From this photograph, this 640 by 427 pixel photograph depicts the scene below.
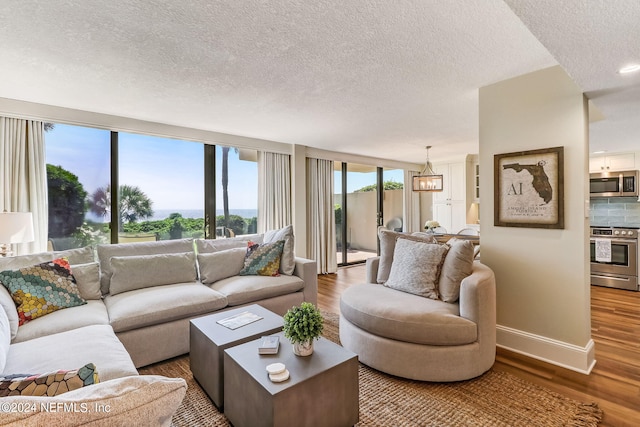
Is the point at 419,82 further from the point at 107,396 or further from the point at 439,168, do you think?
the point at 439,168

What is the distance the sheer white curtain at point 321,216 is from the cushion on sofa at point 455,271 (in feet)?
10.7

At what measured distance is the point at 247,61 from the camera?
7.34 feet

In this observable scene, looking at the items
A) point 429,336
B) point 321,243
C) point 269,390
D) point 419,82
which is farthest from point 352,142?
point 269,390

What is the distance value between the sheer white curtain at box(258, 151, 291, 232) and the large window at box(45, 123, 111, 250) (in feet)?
6.70

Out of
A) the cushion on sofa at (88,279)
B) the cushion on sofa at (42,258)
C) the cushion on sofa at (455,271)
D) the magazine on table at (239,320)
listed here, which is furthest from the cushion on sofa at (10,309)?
the cushion on sofa at (455,271)

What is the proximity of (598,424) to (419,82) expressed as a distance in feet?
8.55

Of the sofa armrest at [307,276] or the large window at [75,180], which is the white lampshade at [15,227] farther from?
the sofa armrest at [307,276]

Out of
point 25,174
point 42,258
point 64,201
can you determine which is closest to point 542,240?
point 42,258

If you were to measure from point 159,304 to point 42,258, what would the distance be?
1108 millimetres

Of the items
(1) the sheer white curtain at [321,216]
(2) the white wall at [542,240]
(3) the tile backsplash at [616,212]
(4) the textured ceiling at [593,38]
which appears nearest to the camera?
(4) the textured ceiling at [593,38]

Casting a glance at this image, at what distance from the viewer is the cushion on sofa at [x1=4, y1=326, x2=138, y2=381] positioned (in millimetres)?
1511

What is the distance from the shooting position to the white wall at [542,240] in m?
2.30

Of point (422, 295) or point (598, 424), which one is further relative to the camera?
point (422, 295)

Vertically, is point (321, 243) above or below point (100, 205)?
below
